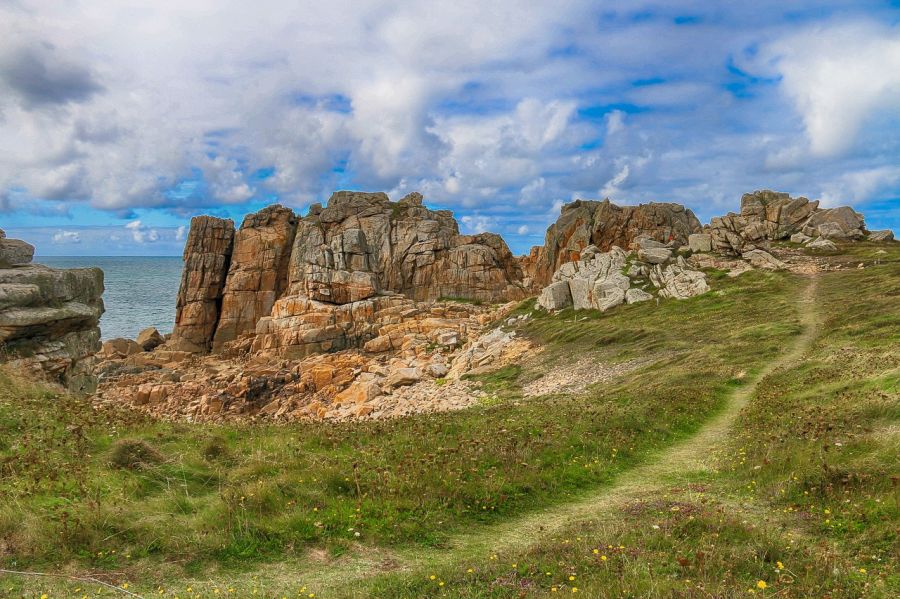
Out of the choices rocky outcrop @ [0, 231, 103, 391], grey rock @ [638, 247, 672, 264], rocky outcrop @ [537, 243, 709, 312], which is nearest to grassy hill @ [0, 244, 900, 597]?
rocky outcrop @ [0, 231, 103, 391]

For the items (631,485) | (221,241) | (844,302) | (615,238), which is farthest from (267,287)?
(631,485)

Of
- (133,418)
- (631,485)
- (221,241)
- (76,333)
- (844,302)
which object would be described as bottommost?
(631,485)

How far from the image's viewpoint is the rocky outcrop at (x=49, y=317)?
20469 millimetres

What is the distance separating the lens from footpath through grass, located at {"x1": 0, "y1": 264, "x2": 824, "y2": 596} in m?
7.84

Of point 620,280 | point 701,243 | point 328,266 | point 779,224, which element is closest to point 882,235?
point 779,224

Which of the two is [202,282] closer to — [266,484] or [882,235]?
[266,484]

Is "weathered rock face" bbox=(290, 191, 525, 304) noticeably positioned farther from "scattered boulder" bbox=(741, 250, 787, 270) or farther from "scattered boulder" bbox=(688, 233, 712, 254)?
"scattered boulder" bbox=(741, 250, 787, 270)

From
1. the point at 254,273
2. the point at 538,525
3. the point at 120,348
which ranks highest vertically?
the point at 254,273

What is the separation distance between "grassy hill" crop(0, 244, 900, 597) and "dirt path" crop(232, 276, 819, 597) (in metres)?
0.05

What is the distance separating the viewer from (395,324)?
70.5 metres

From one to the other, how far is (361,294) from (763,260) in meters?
50.6

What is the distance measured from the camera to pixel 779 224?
7681 centimetres

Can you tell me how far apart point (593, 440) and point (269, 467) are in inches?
331

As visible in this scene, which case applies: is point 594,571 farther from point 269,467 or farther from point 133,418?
point 133,418
